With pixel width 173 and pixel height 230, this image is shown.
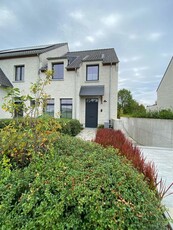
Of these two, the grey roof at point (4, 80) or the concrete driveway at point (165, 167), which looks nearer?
the concrete driveway at point (165, 167)

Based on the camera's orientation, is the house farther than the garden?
Yes

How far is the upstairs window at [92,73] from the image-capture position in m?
13.4

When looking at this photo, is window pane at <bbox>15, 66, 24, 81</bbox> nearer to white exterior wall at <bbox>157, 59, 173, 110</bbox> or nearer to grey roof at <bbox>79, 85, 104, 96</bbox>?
grey roof at <bbox>79, 85, 104, 96</bbox>

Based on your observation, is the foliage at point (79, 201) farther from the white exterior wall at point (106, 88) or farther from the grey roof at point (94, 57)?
the grey roof at point (94, 57)

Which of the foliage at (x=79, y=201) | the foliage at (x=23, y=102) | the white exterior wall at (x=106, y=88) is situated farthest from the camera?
the white exterior wall at (x=106, y=88)

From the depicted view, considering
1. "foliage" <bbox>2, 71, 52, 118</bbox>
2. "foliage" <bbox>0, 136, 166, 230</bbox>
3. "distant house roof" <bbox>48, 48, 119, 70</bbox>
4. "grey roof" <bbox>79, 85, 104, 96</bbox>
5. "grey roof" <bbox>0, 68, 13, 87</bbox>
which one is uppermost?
"distant house roof" <bbox>48, 48, 119, 70</bbox>

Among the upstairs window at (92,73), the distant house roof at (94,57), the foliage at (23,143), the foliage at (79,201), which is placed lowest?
the foliage at (79,201)

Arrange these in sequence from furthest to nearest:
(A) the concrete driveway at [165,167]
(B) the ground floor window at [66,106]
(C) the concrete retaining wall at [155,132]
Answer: (B) the ground floor window at [66,106] < (C) the concrete retaining wall at [155,132] < (A) the concrete driveway at [165,167]

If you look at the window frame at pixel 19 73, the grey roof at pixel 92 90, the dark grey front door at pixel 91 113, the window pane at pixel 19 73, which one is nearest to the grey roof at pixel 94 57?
Answer: the grey roof at pixel 92 90

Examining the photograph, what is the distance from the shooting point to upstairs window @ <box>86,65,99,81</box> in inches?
526

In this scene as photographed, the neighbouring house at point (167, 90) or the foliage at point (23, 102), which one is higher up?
the neighbouring house at point (167, 90)

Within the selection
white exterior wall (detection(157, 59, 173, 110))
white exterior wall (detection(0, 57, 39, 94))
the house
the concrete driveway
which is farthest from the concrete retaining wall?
white exterior wall (detection(0, 57, 39, 94))

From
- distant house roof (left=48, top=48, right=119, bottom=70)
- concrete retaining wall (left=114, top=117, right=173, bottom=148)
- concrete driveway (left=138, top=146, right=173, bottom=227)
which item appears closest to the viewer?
concrete driveway (left=138, top=146, right=173, bottom=227)

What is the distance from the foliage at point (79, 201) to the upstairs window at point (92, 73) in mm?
12253
